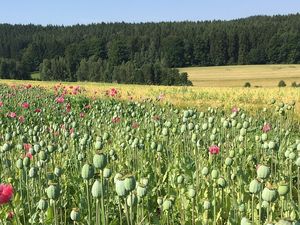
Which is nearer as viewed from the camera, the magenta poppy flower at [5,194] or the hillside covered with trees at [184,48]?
the magenta poppy flower at [5,194]

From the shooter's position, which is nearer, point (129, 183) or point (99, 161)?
point (129, 183)

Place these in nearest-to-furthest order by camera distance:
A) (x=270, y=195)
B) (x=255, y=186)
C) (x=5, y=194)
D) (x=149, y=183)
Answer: (x=270, y=195), (x=255, y=186), (x=5, y=194), (x=149, y=183)

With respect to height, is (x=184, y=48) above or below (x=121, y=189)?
above

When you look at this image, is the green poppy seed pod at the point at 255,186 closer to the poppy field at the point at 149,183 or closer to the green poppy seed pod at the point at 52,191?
the poppy field at the point at 149,183

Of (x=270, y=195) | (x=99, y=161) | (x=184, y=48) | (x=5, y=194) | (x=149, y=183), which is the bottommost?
(x=149, y=183)

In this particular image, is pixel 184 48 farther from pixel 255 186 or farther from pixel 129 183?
pixel 129 183

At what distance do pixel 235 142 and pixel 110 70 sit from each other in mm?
63432

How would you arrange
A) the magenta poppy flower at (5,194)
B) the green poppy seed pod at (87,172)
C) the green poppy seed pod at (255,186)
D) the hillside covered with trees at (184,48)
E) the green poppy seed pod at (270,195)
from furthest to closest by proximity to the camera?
the hillside covered with trees at (184,48) → the magenta poppy flower at (5,194) → the green poppy seed pod at (87,172) → the green poppy seed pod at (255,186) → the green poppy seed pod at (270,195)

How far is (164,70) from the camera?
203 feet

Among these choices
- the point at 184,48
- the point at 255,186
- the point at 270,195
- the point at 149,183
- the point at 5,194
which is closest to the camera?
the point at 270,195

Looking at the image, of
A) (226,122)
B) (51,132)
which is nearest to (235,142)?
(226,122)

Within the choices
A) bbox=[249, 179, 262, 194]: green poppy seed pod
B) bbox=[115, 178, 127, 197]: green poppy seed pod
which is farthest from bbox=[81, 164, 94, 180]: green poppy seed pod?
bbox=[249, 179, 262, 194]: green poppy seed pod

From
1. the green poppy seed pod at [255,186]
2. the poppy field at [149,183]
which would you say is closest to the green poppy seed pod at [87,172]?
the poppy field at [149,183]

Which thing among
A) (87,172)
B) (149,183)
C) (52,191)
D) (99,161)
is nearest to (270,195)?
(99,161)
